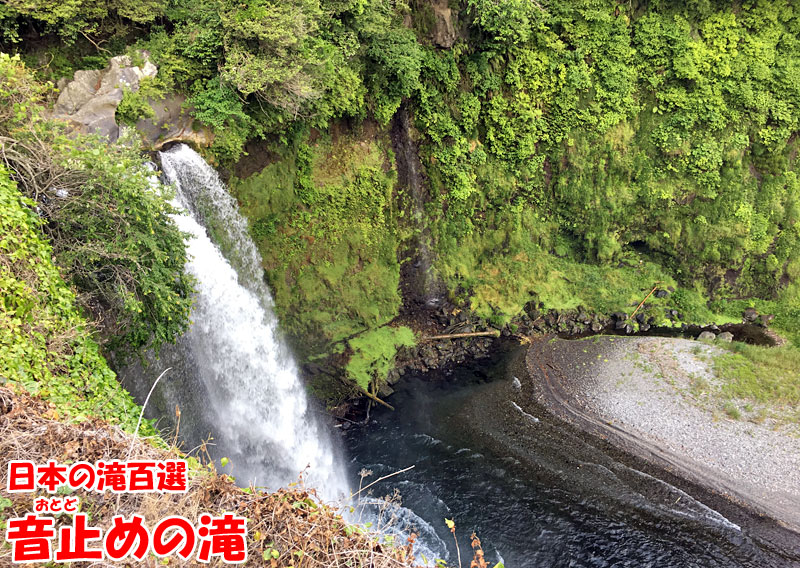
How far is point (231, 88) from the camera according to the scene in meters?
11.0

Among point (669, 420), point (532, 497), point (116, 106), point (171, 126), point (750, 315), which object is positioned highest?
point (116, 106)

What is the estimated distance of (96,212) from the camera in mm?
7102

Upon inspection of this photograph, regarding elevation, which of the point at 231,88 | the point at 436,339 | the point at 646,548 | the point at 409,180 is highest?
the point at 231,88

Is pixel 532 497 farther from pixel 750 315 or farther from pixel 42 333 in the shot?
pixel 750 315

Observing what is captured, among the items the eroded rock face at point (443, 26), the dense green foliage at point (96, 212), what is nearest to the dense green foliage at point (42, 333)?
the dense green foliage at point (96, 212)

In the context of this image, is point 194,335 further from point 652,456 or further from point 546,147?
point 546,147

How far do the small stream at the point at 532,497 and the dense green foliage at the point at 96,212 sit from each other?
19.4ft

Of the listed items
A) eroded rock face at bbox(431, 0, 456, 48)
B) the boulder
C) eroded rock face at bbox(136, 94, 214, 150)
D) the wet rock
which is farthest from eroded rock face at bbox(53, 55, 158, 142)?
the wet rock

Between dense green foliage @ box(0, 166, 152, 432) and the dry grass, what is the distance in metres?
0.57

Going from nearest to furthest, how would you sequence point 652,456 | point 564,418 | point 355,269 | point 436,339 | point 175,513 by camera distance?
point 175,513 < point 652,456 < point 564,418 < point 355,269 < point 436,339

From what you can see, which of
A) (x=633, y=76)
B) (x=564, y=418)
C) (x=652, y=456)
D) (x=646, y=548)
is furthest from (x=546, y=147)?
(x=646, y=548)

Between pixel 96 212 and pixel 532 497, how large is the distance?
1102 centimetres

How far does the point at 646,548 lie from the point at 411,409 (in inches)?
277

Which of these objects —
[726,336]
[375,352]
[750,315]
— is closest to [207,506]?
[375,352]
